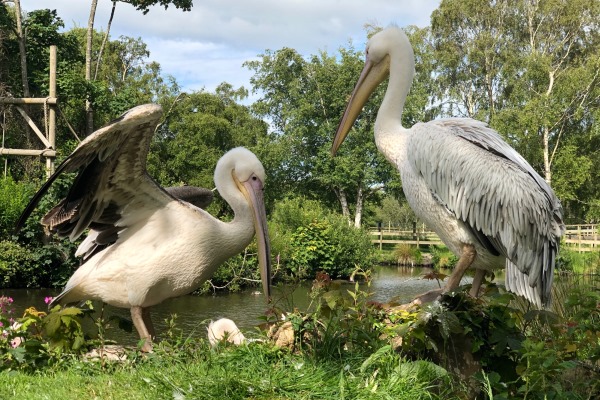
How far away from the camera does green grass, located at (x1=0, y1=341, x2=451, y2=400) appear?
8.53ft

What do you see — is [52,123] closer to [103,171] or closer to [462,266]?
[103,171]

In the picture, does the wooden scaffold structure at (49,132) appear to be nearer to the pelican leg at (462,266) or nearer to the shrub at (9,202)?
the shrub at (9,202)

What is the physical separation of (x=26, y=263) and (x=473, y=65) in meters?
24.3

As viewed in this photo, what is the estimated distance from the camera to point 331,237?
2119cm

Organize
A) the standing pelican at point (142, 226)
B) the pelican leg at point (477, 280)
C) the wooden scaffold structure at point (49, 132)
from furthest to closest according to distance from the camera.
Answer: the wooden scaffold structure at point (49, 132) → the standing pelican at point (142, 226) → the pelican leg at point (477, 280)

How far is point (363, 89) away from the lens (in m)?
4.30

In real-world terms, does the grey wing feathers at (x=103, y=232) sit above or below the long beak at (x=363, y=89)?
below

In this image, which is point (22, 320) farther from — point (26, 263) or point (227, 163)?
point (26, 263)

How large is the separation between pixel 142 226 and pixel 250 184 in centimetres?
75

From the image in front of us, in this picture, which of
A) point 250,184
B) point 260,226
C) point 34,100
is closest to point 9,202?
point 34,100

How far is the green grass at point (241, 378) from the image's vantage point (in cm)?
260

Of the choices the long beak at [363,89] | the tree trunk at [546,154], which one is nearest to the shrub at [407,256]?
the tree trunk at [546,154]

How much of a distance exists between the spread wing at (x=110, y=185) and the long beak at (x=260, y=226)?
55 cm

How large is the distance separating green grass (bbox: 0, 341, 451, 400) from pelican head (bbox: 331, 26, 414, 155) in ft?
5.30
